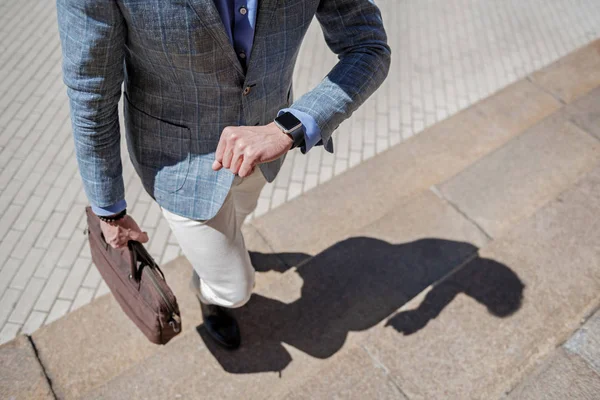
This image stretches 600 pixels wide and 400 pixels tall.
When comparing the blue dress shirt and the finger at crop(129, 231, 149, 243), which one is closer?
the blue dress shirt

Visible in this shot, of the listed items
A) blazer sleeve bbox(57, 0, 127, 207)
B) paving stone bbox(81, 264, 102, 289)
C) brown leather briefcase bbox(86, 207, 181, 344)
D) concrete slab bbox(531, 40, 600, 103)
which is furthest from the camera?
concrete slab bbox(531, 40, 600, 103)

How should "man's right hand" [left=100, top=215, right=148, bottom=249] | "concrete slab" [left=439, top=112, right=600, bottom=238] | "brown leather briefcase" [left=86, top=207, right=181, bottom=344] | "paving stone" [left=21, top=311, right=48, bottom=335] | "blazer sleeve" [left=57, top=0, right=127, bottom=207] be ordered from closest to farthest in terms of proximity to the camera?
"blazer sleeve" [left=57, top=0, right=127, bottom=207], "man's right hand" [left=100, top=215, right=148, bottom=249], "brown leather briefcase" [left=86, top=207, right=181, bottom=344], "paving stone" [left=21, top=311, right=48, bottom=335], "concrete slab" [left=439, top=112, right=600, bottom=238]

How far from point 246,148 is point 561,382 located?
206 cm

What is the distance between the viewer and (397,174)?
410cm

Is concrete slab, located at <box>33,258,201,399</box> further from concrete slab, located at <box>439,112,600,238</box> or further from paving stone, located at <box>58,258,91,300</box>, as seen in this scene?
concrete slab, located at <box>439,112,600,238</box>

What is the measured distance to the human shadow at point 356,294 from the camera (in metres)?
2.98

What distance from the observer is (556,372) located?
280 centimetres

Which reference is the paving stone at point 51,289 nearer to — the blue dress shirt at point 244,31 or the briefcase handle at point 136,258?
the briefcase handle at point 136,258

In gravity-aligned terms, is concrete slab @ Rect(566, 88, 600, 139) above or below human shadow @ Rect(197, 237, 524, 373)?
above

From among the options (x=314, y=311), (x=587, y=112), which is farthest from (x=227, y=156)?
(x=587, y=112)

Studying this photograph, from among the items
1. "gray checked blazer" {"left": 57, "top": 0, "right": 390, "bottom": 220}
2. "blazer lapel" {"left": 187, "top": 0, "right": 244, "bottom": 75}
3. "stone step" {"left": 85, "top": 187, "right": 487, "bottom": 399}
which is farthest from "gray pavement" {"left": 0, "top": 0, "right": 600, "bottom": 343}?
"blazer lapel" {"left": 187, "top": 0, "right": 244, "bottom": 75}

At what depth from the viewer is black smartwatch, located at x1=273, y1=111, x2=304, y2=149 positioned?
1.83 meters

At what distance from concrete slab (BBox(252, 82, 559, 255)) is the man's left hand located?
176 centimetres

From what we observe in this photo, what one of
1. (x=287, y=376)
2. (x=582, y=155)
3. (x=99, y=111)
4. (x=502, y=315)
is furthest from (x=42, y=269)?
(x=582, y=155)
